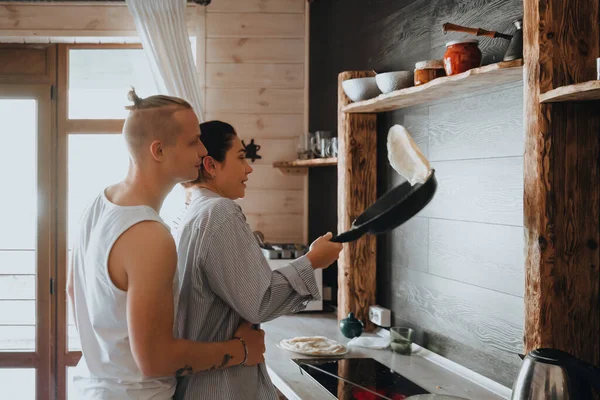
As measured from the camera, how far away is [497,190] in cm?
222

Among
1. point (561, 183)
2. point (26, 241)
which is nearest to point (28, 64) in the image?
point (26, 241)

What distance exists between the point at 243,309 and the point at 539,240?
748 millimetres

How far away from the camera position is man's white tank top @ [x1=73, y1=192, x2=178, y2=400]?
4.98 ft

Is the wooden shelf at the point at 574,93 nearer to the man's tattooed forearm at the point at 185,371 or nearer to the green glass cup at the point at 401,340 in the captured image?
the man's tattooed forearm at the point at 185,371

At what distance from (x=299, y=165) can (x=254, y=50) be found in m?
0.77

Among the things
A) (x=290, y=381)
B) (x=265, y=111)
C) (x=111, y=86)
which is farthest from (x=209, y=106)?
(x=290, y=381)

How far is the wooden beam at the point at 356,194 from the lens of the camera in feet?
10.2

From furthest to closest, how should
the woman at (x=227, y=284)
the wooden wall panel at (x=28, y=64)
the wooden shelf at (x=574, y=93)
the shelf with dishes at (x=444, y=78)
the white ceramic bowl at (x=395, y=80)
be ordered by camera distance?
the wooden wall panel at (x=28, y=64)
the white ceramic bowl at (x=395, y=80)
the shelf with dishes at (x=444, y=78)
the woman at (x=227, y=284)
the wooden shelf at (x=574, y=93)

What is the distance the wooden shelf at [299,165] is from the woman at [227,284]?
172 centimetres

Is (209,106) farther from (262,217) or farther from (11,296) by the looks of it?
(11,296)

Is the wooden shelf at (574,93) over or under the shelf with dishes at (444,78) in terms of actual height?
under

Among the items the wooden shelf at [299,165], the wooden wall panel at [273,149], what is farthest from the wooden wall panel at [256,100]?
the wooden shelf at [299,165]

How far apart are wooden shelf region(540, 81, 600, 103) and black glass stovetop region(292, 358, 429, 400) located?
1.02 m

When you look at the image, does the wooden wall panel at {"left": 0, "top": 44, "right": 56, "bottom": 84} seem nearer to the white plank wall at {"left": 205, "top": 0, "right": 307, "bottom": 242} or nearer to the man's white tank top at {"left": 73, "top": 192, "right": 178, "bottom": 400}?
the white plank wall at {"left": 205, "top": 0, "right": 307, "bottom": 242}
